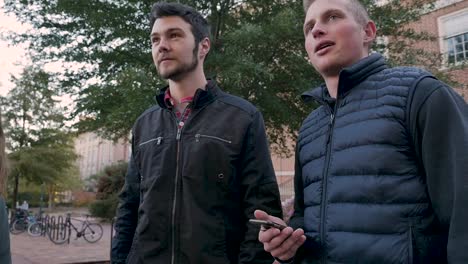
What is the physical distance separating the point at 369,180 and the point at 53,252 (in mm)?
12946

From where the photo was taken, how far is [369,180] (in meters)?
1.49

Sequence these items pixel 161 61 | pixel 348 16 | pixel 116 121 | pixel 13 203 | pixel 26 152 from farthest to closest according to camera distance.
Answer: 1. pixel 13 203
2. pixel 26 152
3. pixel 116 121
4. pixel 161 61
5. pixel 348 16

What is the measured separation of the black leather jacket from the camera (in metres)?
1.99

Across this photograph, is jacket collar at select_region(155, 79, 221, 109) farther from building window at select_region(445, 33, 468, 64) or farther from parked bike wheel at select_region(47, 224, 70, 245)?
building window at select_region(445, 33, 468, 64)

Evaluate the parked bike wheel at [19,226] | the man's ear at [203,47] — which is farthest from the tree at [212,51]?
the parked bike wheel at [19,226]

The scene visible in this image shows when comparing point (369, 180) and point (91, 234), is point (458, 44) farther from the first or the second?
point (369, 180)

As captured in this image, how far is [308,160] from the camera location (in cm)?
185

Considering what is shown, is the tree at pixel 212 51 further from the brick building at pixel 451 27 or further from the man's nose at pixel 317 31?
the brick building at pixel 451 27

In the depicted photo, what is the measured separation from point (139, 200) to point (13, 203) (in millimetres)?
25290

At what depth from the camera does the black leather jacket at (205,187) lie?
1.99 m

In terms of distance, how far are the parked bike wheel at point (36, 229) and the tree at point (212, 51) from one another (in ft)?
38.1

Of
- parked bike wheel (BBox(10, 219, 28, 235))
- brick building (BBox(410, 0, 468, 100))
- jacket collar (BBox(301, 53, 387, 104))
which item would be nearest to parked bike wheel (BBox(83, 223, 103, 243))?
parked bike wheel (BBox(10, 219, 28, 235))

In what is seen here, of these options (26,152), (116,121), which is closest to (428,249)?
(116,121)

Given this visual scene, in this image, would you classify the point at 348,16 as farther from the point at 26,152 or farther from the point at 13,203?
the point at 13,203
